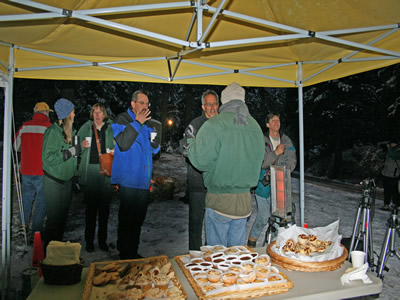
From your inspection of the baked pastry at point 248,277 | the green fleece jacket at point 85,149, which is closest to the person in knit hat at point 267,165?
the green fleece jacket at point 85,149

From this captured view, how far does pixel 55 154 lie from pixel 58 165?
0.13m

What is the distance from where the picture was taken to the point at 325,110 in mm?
15047

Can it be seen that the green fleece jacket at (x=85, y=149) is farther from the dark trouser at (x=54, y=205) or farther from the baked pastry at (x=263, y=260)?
the baked pastry at (x=263, y=260)

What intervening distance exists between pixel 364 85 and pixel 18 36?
46.8ft

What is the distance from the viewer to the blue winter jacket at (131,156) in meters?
3.19

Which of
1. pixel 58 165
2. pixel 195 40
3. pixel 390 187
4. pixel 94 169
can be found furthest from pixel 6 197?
pixel 390 187

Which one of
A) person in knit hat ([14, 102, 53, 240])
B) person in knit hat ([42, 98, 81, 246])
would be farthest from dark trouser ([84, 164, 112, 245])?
person in knit hat ([14, 102, 53, 240])

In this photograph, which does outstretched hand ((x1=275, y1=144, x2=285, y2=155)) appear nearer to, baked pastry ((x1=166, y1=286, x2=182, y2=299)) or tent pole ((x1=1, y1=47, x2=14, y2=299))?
baked pastry ((x1=166, y1=286, x2=182, y2=299))

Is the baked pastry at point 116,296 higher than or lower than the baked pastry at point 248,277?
lower

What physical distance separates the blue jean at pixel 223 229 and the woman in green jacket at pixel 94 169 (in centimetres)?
180

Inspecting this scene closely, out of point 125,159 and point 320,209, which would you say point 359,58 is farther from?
point 320,209

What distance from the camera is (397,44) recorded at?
9.66 ft

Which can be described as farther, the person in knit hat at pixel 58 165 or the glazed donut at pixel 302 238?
the person in knit hat at pixel 58 165

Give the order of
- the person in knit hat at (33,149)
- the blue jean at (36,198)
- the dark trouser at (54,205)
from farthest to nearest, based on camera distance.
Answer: the person in knit hat at (33,149) → the blue jean at (36,198) → the dark trouser at (54,205)
